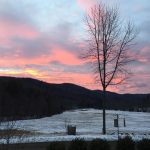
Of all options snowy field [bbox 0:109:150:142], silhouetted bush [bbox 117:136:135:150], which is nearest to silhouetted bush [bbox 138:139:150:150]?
silhouetted bush [bbox 117:136:135:150]

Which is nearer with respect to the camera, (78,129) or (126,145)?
(126,145)

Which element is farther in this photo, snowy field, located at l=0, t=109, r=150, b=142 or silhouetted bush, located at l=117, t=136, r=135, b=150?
snowy field, located at l=0, t=109, r=150, b=142

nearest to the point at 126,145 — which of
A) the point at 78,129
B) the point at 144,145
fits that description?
the point at 144,145

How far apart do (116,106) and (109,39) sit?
3357 inches

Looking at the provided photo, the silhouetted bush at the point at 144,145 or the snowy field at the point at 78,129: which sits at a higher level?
the snowy field at the point at 78,129

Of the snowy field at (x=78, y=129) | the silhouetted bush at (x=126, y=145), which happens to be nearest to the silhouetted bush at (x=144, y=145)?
the silhouetted bush at (x=126, y=145)

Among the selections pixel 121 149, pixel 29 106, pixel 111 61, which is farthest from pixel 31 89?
pixel 121 149

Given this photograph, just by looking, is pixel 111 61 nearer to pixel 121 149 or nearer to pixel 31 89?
pixel 121 149

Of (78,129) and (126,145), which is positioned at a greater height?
(78,129)

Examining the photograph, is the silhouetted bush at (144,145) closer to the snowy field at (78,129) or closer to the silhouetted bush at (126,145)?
the silhouetted bush at (126,145)

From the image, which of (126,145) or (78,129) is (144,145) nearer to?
(126,145)

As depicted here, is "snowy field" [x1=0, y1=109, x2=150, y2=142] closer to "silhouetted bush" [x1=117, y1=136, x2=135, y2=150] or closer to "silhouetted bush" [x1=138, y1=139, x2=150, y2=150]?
"silhouetted bush" [x1=117, y1=136, x2=135, y2=150]

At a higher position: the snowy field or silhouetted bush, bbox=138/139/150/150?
the snowy field

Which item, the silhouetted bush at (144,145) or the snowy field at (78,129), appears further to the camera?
the snowy field at (78,129)
